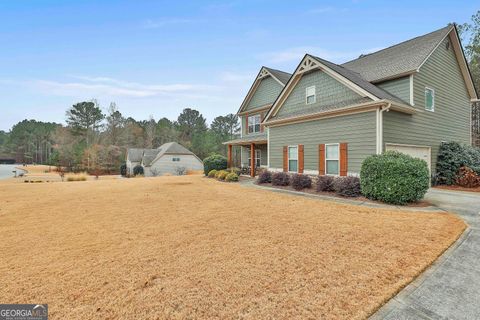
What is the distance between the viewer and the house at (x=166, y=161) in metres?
34.2

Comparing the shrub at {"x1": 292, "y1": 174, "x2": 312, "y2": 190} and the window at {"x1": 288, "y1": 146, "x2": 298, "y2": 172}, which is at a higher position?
the window at {"x1": 288, "y1": 146, "x2": 298, "y2": 172}

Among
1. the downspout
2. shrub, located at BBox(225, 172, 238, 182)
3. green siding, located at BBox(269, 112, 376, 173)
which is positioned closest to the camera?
the downspout

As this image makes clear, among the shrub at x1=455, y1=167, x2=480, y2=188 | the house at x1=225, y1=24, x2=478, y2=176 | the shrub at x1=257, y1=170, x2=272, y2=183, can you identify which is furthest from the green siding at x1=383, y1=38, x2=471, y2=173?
the shrub at x1=257, y1=170, x2=272, y2=183

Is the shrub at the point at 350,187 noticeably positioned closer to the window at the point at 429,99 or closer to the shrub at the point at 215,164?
the window at the point at 429,99

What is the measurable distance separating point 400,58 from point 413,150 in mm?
5272

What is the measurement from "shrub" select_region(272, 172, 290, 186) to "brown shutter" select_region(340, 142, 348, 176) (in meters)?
2.75

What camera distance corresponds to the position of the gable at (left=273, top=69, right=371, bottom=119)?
11.3m

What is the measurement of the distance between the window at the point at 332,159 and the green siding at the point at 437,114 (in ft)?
7.18

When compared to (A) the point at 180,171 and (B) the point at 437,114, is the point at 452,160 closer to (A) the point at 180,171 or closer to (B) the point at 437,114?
(B) the point at 437,114

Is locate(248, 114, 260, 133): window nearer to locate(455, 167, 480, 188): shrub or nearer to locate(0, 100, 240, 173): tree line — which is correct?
locate(455, 167, 480, 188): shrub

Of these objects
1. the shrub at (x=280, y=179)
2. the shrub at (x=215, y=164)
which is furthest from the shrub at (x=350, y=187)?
the shrub at (x=215, y=164)

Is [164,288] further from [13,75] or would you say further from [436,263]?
[13,75]

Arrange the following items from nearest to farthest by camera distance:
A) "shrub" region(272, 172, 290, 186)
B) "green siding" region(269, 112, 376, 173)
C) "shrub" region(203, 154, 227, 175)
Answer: "green siding" region(269, 112, 376, 173) < "shrub" region(272, 172, 290, 186) < "shrub" region(203, 154, 227, 175)

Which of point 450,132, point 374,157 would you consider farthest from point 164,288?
point 450,132
